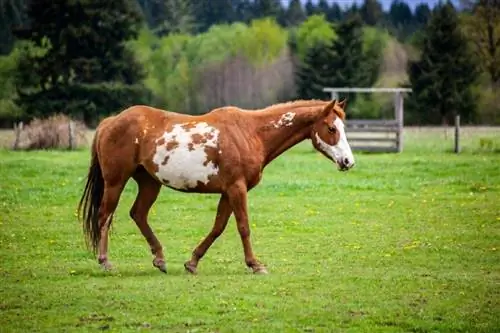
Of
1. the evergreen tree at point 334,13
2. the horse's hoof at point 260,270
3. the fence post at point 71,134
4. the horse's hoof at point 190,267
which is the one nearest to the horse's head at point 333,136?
the horse's hoof at point 260,270

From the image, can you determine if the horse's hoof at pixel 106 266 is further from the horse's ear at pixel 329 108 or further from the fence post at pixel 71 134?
the fence post at pixel 71 134

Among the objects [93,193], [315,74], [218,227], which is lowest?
[315,74]

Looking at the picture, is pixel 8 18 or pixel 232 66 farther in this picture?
pixel 8 18

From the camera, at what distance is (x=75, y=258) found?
15289mm

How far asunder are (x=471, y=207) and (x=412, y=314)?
11214 millimetres

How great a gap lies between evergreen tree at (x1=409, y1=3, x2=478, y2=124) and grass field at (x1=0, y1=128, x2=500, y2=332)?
43.2 metres

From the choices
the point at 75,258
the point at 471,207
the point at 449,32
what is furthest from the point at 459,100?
the point at 75,258

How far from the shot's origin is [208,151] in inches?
543

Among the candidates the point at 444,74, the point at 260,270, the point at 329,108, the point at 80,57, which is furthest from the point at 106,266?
the point at 444,74

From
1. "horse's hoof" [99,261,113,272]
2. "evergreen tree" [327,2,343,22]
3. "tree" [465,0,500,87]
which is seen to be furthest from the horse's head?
"evergreen tree" [327,2,343,22]

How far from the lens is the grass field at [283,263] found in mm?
10625

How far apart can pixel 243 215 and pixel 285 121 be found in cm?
144

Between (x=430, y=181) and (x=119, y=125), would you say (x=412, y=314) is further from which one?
(x=430, y=181)

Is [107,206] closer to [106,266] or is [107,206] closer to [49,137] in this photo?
[106,266]
